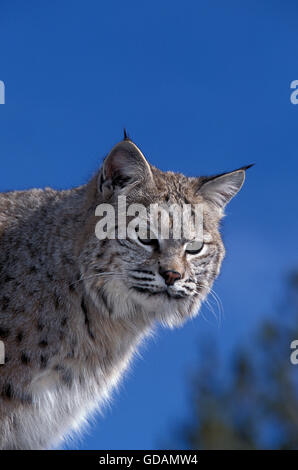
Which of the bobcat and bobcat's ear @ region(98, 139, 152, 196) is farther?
bobcat's ear @ region(98, 139, 152, 196)

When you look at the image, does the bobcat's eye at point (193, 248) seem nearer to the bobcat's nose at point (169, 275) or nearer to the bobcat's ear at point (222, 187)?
the bobcat's nose at point (169, 275)

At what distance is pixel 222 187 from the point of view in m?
8.66

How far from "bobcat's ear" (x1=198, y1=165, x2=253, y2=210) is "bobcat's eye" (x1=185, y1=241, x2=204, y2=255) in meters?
0.74

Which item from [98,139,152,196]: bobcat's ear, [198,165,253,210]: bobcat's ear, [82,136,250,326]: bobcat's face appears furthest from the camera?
[198,165,253,210]: bobcat's ear

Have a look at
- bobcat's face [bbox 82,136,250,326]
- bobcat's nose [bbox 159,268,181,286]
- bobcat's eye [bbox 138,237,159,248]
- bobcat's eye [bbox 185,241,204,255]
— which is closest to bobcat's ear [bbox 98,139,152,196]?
bobcat's face [bbox 82,136,250,326]

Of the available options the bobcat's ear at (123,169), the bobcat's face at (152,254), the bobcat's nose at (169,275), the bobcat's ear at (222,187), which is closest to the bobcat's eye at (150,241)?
the bobcat's face at (152,254)

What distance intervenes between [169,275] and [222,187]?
156 cm

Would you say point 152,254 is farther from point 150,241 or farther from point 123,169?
point 123,169

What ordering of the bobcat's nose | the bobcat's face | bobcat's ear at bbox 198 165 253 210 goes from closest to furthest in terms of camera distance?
the bobcat's nose, the bobcat's face, bobcat's ear at bbox 198 165 253 210

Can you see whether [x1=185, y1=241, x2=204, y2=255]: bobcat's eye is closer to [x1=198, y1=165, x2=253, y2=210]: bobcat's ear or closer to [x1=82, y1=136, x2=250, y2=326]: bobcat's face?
[x1=82, y1=136, x2=250, y2=326]: bobcat's face

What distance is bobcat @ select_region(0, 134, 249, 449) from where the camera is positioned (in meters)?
7.68

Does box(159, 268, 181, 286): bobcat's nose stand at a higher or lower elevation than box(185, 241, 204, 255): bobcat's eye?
lower

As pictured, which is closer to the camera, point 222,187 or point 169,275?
point 169,275

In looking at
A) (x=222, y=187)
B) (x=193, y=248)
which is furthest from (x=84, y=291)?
(x=222, y=187)
